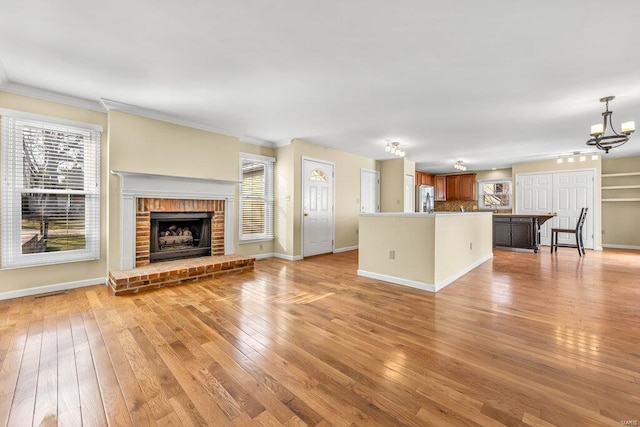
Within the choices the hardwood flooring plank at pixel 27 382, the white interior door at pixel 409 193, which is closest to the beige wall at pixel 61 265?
the hardwood flooring plank at pixel 27 382

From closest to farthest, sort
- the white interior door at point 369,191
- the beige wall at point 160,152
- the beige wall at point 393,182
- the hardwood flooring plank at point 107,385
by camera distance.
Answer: the hardwood flooring plank at point 107,385 → the beige wall at point 160,152 → the white interior door at point 369,191 → the beige wall at point 393,182

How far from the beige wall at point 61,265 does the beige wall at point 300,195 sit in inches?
116

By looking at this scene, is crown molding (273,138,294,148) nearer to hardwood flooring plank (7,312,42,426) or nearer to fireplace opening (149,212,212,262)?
fireplace opening (149,212,212,262)

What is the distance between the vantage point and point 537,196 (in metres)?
7.70

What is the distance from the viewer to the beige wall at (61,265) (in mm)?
3182

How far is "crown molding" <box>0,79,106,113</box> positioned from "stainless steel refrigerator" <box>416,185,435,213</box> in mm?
7906

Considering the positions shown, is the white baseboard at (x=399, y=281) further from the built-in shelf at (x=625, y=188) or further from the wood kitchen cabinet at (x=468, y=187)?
the built-in shelf at (x=625, y=188)

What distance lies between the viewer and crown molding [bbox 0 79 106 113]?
10.2 feet

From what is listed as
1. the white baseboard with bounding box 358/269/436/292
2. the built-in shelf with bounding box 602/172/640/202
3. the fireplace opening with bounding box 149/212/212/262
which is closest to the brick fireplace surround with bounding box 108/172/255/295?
the fireplace opening with bounding box 149/212/212/262

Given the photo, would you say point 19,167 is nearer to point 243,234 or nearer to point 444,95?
point 243,234

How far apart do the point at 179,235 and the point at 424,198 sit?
7.21 meters

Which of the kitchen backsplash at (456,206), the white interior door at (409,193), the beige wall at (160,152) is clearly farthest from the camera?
the kitchen backsplash at (456,206)

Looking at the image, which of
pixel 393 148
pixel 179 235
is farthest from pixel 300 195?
pixel 179 235

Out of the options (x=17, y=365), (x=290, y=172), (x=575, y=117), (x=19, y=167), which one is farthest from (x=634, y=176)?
(x=19, y=167)
